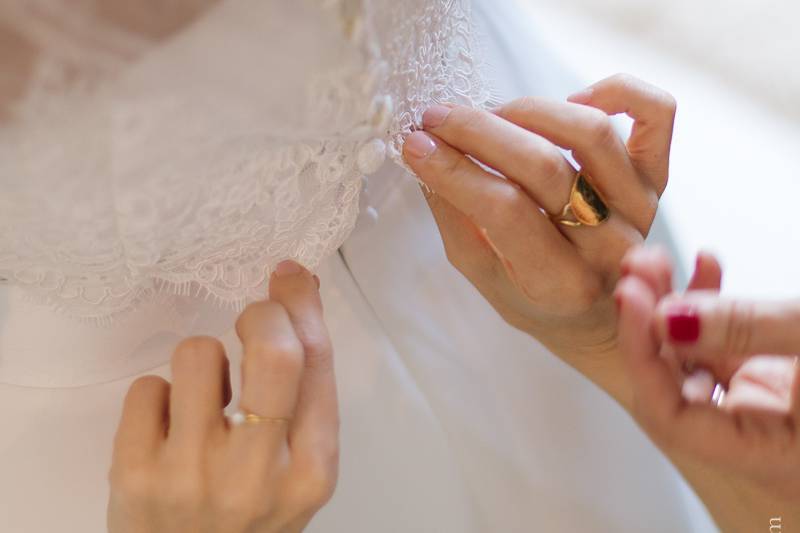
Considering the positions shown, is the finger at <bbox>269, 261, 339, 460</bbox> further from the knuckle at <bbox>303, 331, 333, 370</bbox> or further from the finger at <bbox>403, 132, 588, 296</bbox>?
the finger at <bbox>403, 132, 588, 296</bbox>

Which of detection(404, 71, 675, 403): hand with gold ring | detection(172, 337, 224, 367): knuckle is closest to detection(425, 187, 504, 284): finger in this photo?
detection(404, 71, 675, 403): hand with gold ring

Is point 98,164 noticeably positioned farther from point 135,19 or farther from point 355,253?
point 355,253

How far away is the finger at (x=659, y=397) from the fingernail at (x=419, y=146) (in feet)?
0.50

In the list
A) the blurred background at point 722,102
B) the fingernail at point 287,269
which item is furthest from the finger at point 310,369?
the blurred background at point 722,102

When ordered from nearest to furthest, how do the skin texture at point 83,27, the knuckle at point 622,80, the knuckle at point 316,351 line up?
the skin texture at point 83,27
the knuckle at point 316,351
the knuckle at point 622,80

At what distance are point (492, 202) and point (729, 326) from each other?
169mm

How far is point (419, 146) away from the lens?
51 centimetres

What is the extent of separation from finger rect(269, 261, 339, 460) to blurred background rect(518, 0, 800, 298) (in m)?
0.48

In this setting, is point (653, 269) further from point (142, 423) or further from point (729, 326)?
point (142, 423)

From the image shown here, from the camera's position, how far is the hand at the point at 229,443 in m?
0.43

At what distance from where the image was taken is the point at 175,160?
43 centimetres

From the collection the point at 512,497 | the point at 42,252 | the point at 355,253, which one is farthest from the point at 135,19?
the point at 512,497

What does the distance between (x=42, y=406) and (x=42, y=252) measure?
0.62ft

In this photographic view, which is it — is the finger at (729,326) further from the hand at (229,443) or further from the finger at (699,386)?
the hand at (229,443)
